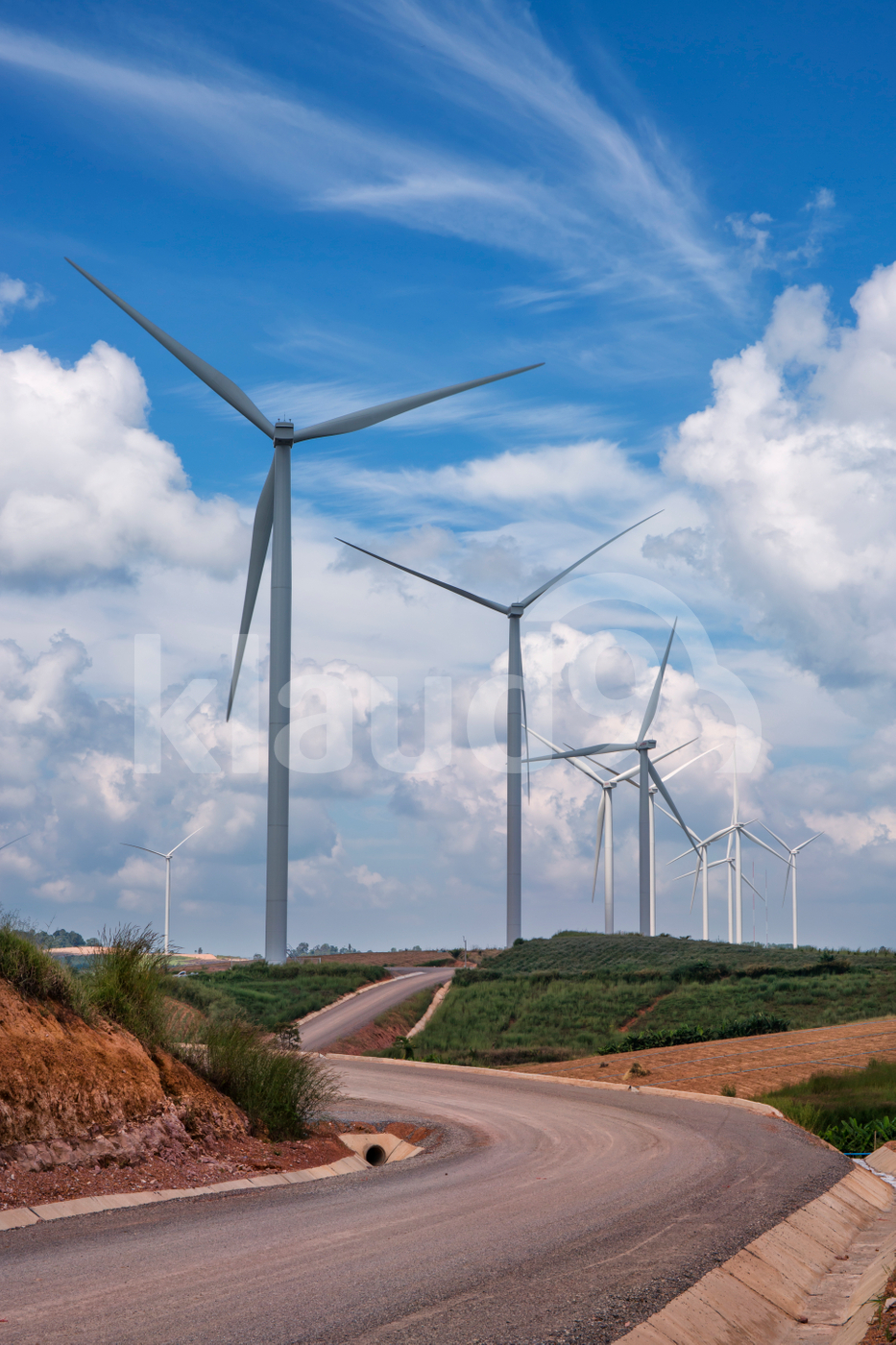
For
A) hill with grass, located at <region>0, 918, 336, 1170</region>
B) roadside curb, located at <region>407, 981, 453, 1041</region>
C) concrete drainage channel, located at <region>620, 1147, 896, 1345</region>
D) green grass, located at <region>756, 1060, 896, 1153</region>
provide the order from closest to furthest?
concrete drainage channel, located at <region>620, 1147, 896, 1345</region>
hill with grass, located at <region>0, 918, 336, 1170</region>
green grass, located at <region>756, 1060, 896, 1153</region>
roadside curb, located at <region>407, 981, 453, 1041</region>

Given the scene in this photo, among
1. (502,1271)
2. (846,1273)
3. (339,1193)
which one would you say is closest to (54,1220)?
(339,1193)

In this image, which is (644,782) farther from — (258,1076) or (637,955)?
(258,1076)

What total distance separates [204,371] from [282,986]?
122 feet

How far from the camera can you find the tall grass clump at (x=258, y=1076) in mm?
17031

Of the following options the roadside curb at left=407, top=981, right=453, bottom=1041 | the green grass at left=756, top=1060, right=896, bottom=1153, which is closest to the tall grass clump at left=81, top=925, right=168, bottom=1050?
the green grass at left=756, top=1060, right=896, bottom=1153

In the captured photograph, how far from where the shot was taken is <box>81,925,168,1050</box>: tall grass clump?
16.0 meters

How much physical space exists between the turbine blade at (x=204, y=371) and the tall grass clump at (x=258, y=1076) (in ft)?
152

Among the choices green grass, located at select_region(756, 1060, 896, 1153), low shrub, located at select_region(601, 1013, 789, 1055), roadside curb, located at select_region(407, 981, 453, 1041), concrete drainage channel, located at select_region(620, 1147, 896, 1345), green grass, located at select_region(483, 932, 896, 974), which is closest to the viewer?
concrete drainage channel, located at select_region(620, 1147, 896, 1345)

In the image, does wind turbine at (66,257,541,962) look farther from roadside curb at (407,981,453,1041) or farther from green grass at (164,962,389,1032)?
roadside curb at (407,981,453,1041)

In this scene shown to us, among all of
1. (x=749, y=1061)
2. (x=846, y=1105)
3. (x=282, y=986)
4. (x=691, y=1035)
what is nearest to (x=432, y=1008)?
(x=282, y=986)

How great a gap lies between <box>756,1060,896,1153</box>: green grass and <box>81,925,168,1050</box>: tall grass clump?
14.3 meters

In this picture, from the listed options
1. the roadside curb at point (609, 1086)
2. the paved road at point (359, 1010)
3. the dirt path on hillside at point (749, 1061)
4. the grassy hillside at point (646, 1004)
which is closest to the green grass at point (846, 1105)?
the roadside curb at point (609, 1086)

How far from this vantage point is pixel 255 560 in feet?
202

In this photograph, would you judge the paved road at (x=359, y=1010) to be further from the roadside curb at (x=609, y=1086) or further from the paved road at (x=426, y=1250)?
the paved road at (x=426, y=1250)
